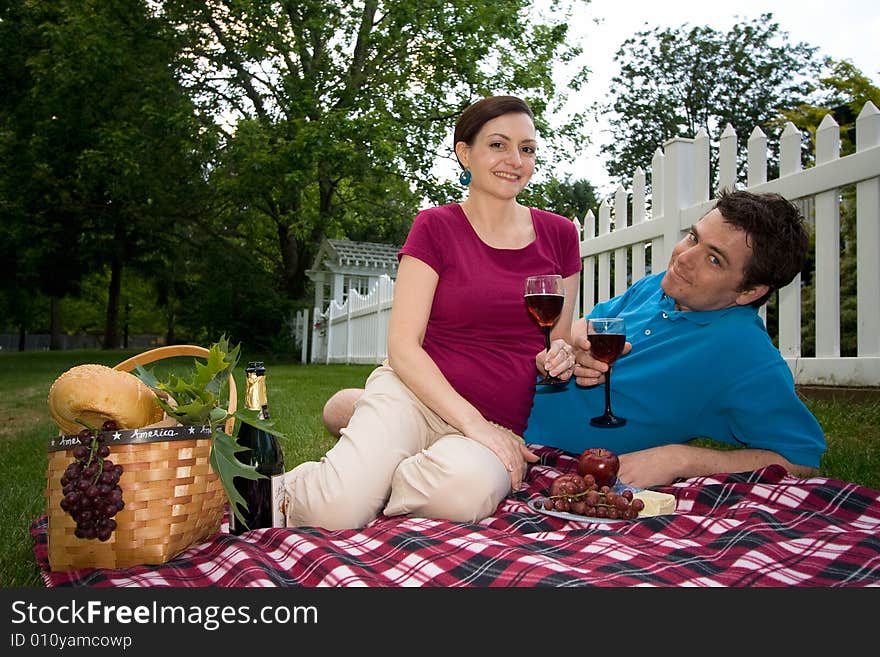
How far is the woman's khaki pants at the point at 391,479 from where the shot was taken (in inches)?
93.5

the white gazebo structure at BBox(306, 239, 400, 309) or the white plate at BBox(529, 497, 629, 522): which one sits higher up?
the white gazebo structure at BBox(306, 239, 400, 309)

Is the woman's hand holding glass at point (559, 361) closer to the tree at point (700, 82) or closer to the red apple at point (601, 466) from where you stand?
the red apple at point (601, 466)

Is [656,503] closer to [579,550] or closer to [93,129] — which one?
[579,550]

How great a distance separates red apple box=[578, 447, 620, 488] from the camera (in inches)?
99.9

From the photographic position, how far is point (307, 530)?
228cm

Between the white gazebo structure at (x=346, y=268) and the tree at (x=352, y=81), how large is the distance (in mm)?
1104

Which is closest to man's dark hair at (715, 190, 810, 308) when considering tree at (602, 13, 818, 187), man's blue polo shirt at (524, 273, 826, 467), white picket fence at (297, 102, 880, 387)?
man's blue polo shirt at (524, 273, 826, 467)

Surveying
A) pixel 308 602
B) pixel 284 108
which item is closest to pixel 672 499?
pixel 308 602

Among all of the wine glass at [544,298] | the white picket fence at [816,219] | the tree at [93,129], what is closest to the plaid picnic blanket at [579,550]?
the wine glass at [544,298]

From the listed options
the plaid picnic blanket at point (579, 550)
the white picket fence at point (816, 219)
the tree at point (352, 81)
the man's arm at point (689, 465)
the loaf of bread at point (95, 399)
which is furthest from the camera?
the tree at point (352, 81)

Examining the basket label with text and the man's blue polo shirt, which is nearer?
the basket label with text

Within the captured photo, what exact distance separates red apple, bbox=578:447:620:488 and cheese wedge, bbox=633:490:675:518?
13 cm

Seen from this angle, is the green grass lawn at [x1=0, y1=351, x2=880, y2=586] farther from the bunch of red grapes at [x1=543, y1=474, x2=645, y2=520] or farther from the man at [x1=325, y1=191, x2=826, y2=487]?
the bunch of red grapes at [x1=543, y1=474, x2=645, y2=520]

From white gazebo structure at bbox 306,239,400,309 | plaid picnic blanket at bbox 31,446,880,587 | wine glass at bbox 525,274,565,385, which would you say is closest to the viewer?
plaid picnic blanket at bbox 31,446,880,587
